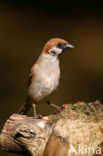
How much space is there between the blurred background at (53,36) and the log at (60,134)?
263cm

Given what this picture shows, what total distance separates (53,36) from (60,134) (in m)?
4.30

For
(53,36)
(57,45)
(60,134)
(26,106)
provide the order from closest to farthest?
(60,134), (57,45), (26,106), (53,36)

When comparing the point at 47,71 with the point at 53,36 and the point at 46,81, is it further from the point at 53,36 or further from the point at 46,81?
the point at 53,36

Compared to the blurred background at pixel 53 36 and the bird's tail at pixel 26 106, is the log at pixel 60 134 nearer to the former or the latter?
the bird's tail at pixel 26 106

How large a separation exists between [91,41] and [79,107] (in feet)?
14.1

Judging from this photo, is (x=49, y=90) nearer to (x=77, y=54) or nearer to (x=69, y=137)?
(x=69, y=137)

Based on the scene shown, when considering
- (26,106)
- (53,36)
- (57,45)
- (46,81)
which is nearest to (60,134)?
(46,81)

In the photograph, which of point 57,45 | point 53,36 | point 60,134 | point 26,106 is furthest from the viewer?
point 53,36

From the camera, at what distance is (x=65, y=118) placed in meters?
2.77

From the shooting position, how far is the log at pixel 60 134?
2.52 metres

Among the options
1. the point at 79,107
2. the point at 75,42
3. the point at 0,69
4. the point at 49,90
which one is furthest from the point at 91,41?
the point at 79,107

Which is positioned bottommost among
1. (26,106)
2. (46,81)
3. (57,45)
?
(26,106)

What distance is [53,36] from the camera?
266 inches

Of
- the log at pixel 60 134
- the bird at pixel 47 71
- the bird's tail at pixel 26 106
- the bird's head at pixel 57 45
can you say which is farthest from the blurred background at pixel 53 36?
the log at pixel 60 134
